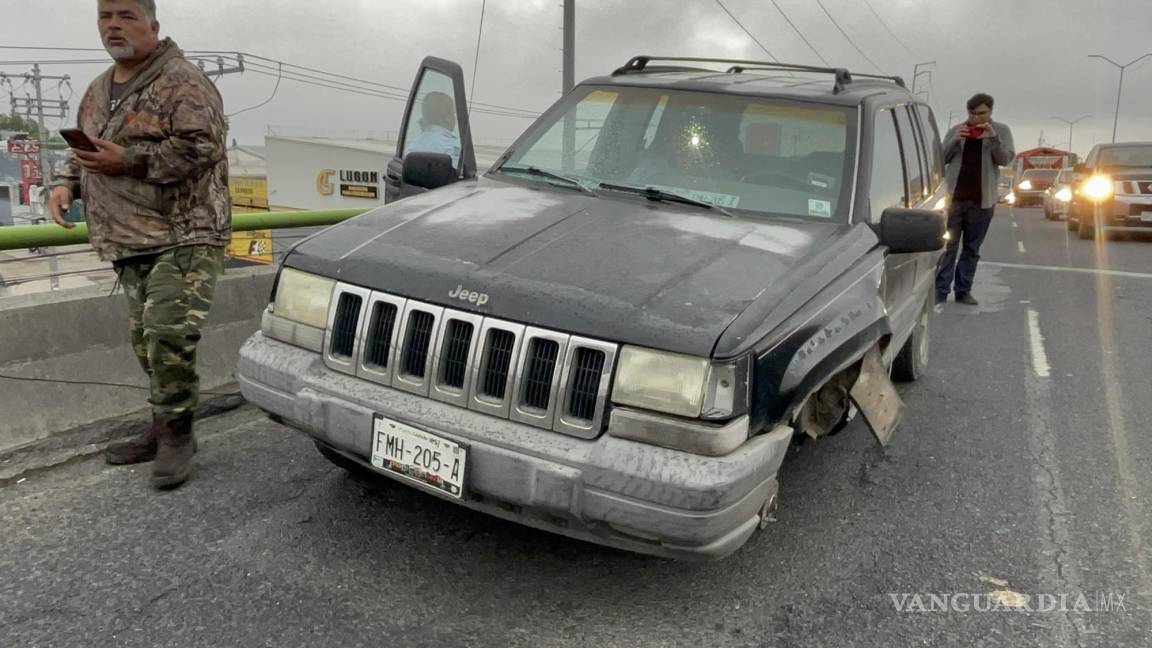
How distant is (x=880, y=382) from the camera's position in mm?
3479

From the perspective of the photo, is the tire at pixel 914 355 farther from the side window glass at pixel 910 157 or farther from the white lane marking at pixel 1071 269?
the white lane marking at pixel 1071 269

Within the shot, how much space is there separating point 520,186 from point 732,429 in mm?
1806

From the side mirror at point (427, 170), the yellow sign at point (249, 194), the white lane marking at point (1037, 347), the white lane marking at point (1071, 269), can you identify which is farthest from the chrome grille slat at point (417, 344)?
the yellow sign at point (249, 194)

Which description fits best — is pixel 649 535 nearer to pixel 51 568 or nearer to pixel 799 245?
pixel 799 245

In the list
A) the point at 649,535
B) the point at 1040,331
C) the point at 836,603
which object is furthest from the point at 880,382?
the point at 1040,331

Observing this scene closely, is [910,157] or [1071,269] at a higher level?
[910,157]

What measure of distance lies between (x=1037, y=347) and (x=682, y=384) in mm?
5478

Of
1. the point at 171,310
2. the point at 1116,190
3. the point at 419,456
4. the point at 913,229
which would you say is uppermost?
the point at 1116,190

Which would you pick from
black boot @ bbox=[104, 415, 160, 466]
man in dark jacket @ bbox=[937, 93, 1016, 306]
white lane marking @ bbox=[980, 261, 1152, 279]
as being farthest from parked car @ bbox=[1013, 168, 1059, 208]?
black boot @ bbox=[104, 415, 160, 466]

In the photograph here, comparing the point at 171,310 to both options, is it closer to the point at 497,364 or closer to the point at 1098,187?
the point at 497,364

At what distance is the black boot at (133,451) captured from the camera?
12.4 feet

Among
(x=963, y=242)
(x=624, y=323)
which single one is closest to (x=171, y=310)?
(x=624, y=323)

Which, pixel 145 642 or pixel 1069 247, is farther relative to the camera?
pixel 1069 247

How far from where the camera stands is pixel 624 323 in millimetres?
2545
